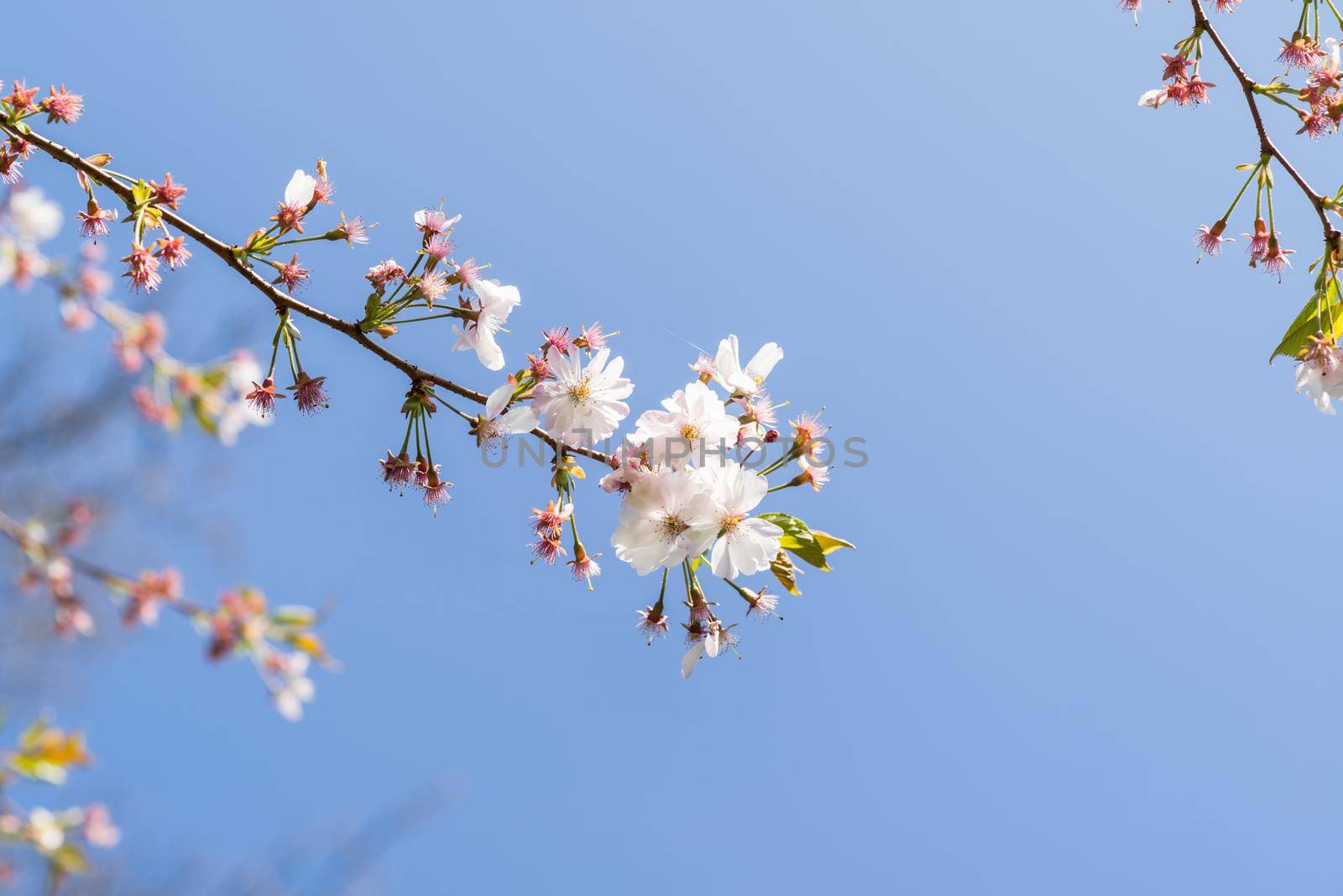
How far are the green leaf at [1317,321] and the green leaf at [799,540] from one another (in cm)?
124

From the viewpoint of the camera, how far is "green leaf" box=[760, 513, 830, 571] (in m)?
1.77

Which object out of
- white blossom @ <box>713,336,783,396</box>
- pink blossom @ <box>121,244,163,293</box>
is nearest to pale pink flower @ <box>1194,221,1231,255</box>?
white blossom @ <box>713,336,783,396</box>

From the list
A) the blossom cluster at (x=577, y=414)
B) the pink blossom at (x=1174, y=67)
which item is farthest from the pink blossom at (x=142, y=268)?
the pink blossom at (x=1174, y=67)

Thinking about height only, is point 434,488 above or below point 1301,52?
below

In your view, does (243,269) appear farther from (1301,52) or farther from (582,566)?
(1301,52)

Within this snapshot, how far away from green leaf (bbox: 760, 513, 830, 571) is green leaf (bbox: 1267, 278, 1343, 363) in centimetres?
124

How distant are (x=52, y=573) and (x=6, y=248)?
330mm

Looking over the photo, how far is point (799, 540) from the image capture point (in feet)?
5.82

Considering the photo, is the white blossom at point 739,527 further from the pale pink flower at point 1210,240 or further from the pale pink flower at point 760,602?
the pale pink flower at point 1210,240

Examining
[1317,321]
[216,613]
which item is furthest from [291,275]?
[1317,321]

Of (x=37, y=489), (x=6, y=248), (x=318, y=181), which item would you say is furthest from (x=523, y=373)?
(x=37, y=489)

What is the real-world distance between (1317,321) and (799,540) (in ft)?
4.32

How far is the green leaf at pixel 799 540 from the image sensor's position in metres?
1.77

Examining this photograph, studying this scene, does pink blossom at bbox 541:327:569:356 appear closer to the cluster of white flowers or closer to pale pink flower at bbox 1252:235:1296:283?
the cluster of white flowers
